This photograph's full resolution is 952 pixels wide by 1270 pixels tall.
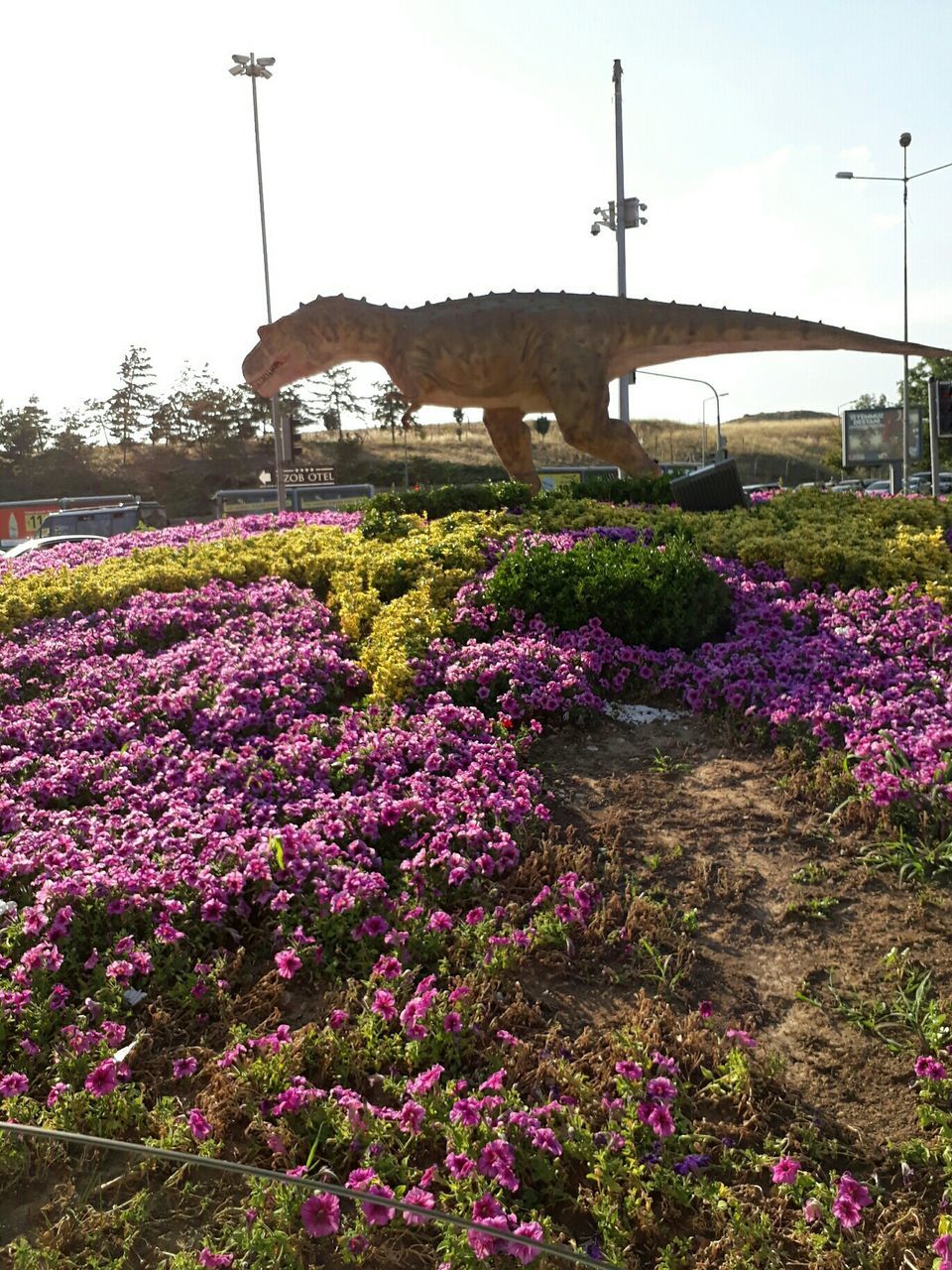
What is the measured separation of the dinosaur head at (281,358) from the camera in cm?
1014

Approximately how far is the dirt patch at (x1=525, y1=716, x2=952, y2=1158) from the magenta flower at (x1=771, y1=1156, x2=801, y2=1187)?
1.01 feet

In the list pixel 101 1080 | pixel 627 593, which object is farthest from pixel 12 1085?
pixel 627 593

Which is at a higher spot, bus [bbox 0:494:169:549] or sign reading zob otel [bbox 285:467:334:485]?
sign reading zob otel [bbox 285:467:334:485]

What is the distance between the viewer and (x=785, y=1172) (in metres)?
2.67

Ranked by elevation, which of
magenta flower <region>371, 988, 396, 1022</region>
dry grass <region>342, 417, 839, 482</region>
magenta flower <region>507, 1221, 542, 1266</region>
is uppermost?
dry grass <region>342, 417, 839, 482</region>

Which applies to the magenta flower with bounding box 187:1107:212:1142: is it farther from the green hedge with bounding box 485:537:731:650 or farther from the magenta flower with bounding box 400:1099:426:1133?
the green hedge with bounding box 485:537:731:650

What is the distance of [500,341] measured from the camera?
32.5 ft

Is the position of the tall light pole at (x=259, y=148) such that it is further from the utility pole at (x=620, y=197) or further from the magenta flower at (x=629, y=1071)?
the magenta flower at (x=629, y=1071)

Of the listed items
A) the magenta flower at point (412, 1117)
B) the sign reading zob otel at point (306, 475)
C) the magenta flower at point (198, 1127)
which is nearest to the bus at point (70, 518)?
the sign reading zob otel at point (306, 475)

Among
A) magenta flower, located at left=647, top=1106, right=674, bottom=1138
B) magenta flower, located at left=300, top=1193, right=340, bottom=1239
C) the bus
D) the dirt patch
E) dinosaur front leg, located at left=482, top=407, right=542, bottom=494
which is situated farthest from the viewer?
the bus

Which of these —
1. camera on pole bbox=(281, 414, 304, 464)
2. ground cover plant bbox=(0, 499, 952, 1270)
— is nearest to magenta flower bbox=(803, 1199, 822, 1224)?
ground cover plant bbox=(0, 499, 952, 1270)

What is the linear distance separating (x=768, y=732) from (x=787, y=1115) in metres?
2.50

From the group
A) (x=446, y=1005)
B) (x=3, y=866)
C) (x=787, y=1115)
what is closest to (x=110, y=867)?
(x=3, y=866)

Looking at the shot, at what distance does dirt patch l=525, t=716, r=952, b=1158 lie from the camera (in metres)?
3.15
